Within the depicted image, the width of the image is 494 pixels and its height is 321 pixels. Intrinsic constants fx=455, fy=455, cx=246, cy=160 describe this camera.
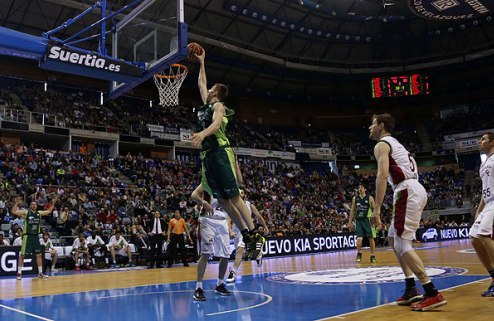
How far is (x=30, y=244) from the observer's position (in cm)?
1177

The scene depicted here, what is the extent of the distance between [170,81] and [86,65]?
7.14m

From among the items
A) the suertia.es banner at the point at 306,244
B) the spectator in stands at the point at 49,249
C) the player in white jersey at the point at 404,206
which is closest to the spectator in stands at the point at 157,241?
the spectator in stands at the point at 49,249

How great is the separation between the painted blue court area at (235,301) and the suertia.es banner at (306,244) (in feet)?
30.2

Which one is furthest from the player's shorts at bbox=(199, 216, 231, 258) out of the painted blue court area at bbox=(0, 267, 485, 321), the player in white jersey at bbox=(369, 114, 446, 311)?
the player in white jersey at bbox=(369, 114, 446, 311)

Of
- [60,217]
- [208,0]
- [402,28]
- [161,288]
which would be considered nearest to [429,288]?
[161,288]

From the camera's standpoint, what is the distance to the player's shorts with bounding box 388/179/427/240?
4898 millimetres

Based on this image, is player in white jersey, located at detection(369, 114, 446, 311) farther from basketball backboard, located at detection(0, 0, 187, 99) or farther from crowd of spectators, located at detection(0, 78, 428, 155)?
crowd of spectators, located at detection(0, 78, 428, 155)

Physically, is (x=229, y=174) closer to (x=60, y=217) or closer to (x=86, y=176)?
(x=60, y=217)

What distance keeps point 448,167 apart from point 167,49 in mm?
34982

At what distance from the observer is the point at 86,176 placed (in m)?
21.8

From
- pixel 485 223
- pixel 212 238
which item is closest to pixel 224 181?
pixel 212 238

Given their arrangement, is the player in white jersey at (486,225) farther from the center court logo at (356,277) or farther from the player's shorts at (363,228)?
the player's shorts at (363,228)

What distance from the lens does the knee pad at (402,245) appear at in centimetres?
487

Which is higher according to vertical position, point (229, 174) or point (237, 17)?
point (237, 17)
